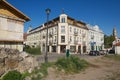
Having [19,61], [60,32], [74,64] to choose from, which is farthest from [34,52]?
[19,61]

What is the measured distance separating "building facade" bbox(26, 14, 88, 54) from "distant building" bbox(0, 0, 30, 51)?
36.9 meters

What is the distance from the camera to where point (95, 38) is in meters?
73.1

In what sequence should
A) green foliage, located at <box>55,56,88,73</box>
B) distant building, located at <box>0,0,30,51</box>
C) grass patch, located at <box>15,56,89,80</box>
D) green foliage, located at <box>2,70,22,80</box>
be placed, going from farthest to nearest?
green foliage, located at <box>55,56,88,73</box>
distant building, located at <box>0,0,30,51</box>
grass patch, located at <box>15,56,89,80</box>
green foliage, located at <box>2,70,22,80</box>

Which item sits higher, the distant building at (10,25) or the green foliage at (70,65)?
the distant building at (10,25)

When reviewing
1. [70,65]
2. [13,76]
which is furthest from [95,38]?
[13,76]

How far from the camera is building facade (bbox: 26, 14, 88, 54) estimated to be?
54.7 meters

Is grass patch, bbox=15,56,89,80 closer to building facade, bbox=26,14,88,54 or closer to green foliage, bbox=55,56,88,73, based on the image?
green foliage, bbox=55,56,88,73

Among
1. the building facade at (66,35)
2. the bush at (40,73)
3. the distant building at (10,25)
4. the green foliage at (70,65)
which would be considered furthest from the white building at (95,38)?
the bush at (40,73)

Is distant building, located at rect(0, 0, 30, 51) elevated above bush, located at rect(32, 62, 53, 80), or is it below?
above

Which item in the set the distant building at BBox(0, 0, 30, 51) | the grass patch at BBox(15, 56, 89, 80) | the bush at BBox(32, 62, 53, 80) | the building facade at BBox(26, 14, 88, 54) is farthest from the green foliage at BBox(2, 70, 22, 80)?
the building facade at BBox(26, 14, 88, 54)

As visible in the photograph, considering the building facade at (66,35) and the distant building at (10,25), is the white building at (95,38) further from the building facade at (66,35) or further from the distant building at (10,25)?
the distant building at (10,25)

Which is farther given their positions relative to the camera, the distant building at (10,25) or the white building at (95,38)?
the white building at (95,38)

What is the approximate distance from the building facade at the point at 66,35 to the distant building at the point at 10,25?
3686cm

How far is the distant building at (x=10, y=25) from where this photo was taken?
15.7 meters
